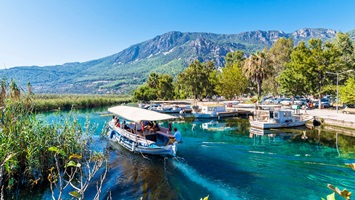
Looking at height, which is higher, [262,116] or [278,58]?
[278,58]

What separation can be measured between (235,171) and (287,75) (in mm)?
37390

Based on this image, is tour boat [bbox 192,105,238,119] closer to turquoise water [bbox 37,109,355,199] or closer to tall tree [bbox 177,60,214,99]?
turquoise water [bbox 37,109,355,199]

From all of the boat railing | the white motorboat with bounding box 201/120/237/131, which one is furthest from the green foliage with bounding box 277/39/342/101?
the white motorboat with bounding box 201/120/237/131

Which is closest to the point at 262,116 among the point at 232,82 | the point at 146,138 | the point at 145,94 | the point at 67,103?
the point at 146,138

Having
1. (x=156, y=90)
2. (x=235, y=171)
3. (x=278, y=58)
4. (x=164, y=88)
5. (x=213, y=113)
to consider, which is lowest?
(x=235, y=171)

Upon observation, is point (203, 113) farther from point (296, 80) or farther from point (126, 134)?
point (126, 134)

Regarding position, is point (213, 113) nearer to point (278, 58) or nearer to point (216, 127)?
point (216, 127)

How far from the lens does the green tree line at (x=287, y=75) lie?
43.3 meters

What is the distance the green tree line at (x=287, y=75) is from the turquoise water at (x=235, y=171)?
21.9 meters

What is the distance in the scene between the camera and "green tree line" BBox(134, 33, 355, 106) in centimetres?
4331

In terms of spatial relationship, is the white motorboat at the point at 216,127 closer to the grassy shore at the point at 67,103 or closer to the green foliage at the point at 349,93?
the green foliage at the point at 349,93

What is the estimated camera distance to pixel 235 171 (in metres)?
15.9

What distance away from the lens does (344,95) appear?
36.8m

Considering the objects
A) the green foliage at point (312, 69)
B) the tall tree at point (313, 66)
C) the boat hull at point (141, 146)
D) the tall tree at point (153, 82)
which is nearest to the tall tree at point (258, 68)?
the green foliage at point (312, 69)
